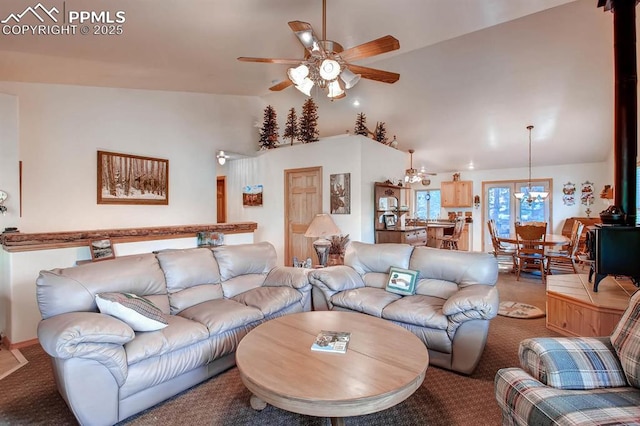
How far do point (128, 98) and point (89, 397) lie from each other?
4.11m

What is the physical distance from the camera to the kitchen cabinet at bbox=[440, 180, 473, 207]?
9.01 m

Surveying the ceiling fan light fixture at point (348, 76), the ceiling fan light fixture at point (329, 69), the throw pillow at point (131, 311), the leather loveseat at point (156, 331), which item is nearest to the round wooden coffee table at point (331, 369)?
the leather loveseat at point (156, 331)

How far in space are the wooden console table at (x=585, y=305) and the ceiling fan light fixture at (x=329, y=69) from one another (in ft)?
9.63

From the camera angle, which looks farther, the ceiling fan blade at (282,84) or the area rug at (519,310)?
the area rug at (519,310)

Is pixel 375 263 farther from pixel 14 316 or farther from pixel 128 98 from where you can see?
pixel 128 98

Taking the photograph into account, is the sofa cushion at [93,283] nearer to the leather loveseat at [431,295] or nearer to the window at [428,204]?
the leather loveseat at [431,295]

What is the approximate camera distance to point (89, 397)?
1.67 meters

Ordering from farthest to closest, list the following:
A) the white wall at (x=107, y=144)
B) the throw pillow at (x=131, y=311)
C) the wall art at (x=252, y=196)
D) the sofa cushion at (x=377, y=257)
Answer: the wall art at (x=252, y=196), the white wall at (x=107, y=144), the sofa cushion at (x=377, y=257), the throw pillow at (x=131, y=311)

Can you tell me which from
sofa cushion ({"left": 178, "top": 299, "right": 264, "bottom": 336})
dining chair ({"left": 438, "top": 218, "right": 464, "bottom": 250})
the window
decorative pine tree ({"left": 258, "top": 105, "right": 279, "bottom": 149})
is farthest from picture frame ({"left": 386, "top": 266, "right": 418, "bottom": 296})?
the window

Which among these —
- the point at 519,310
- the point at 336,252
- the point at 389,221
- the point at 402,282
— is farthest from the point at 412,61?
the point at 519,310

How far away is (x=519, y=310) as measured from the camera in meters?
3.75

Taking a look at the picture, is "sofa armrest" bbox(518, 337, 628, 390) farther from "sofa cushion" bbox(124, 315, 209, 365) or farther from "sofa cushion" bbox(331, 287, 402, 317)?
"sofa cushion" bbox(124, 315, 209, 365)

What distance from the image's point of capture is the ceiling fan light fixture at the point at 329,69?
7.78 feet

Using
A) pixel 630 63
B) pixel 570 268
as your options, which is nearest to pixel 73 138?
pixel 630 63
